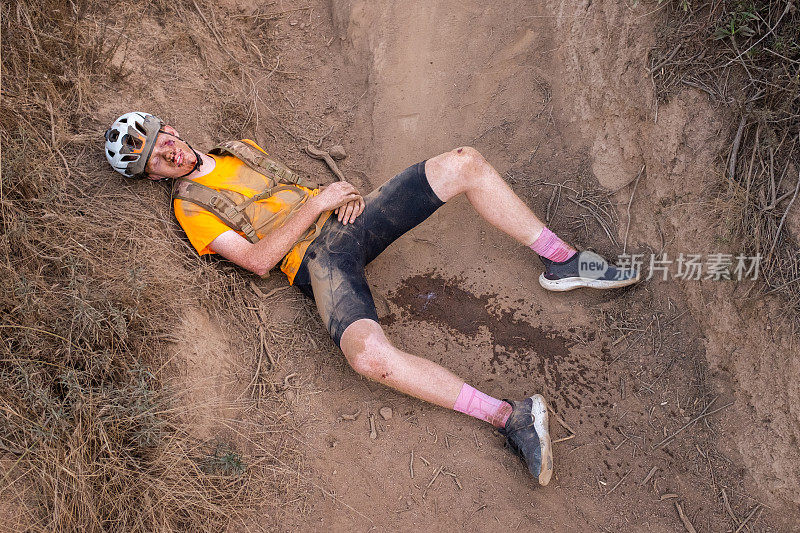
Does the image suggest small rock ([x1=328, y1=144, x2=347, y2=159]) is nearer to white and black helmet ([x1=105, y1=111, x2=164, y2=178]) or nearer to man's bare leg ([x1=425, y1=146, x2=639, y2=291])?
man's bare leg ([x1=425, y1=146, x2=639, y2=291])

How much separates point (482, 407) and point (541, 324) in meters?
0.71

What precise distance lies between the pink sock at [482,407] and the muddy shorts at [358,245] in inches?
24.6

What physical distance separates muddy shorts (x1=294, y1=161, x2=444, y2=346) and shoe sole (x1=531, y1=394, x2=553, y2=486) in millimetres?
964

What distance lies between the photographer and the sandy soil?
264cm

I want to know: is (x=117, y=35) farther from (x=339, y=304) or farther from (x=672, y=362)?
(x=672, y=362)

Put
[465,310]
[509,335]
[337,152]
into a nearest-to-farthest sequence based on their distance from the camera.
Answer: [509,335] < [465,310] < [337,152]

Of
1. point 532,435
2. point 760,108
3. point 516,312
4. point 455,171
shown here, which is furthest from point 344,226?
point 760,108

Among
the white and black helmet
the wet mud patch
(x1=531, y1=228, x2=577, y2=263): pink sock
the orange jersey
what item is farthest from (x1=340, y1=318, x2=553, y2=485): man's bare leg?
the white and black helmet

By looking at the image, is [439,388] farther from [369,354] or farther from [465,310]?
[465,310]

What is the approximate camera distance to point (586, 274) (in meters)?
3.13

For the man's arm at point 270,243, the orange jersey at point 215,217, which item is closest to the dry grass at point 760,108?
the man's arm at point 270,243

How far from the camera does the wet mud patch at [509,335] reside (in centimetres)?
302

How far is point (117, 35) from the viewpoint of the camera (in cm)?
341

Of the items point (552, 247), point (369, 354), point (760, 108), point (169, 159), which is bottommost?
point (552, 247)
